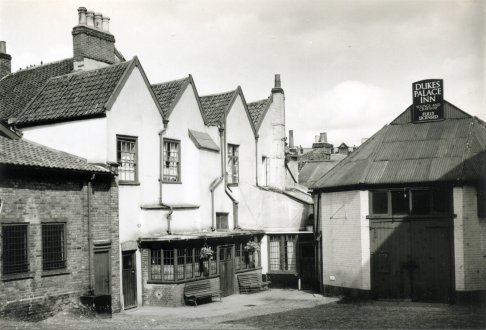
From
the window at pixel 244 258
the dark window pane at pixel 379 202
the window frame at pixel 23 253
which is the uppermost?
the dark window pane at pixel 379 202

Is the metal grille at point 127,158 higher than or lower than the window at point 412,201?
higher

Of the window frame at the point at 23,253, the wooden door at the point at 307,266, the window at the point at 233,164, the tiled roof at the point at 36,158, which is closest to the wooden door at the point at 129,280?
the tiled roof at the point at 36,158

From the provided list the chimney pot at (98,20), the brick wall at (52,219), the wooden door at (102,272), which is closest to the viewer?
the brick wall at (52,219)

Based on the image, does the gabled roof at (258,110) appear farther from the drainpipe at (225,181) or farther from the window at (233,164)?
the drainpipe at (225,181)

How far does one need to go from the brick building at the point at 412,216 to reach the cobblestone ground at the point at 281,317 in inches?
41.0

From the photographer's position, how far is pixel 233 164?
91.8 ft

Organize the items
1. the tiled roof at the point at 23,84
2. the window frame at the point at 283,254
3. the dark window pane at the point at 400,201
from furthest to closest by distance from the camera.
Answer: the window frame at the point at 283,254, the tiled roof at the point at 23,84, the dark window pane at the point at 400,201

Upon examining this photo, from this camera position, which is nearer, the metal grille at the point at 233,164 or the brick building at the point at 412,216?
the brick building at the point at 412,216

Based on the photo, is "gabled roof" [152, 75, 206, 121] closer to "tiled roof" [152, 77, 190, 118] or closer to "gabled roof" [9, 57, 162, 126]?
"tiled roof" [152, 77, 190, 118]

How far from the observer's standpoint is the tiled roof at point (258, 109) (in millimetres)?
30094

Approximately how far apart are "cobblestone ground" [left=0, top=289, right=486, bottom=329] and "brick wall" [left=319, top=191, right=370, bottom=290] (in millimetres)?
1142

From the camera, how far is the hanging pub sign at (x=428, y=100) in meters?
23.7

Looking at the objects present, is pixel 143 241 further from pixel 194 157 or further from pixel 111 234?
pixel 194 157

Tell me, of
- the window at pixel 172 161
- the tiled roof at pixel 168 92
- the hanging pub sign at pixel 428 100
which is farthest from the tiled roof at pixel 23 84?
the hanging pub sign at pixel 428 100
